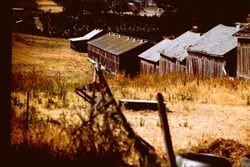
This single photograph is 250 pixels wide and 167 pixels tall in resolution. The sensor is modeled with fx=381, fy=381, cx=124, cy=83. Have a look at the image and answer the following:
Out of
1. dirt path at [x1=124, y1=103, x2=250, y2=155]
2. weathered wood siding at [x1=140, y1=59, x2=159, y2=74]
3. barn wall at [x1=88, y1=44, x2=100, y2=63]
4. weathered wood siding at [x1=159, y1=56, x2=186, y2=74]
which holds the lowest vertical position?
barn wall at [x1=88, y1=44, x2=100, y2=63]

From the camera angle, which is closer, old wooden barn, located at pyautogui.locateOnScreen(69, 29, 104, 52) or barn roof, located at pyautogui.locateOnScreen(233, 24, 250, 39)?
barn roof, located at pyautogui.locateOnScreen(233, 24, 250, 39)

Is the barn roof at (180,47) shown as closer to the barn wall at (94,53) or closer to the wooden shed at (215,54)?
the wooden shed at (215,54)

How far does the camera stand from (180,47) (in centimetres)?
3225

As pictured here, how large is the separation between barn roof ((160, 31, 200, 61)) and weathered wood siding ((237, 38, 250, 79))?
245 inches

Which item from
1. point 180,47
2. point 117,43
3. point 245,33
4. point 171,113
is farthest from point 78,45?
point 171,113

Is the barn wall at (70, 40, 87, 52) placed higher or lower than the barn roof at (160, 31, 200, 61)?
lower

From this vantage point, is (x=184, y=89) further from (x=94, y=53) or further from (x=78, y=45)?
(x=78, y=45)

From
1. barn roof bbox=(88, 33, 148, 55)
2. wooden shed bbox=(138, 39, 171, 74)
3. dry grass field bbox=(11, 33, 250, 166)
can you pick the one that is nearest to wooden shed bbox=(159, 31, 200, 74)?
wooden shed bbox=(138, 39, 171, 74)

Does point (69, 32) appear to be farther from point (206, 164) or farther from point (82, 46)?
point (206, 164)

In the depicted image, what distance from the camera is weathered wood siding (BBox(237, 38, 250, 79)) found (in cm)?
2415

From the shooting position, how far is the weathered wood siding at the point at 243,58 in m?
24.1

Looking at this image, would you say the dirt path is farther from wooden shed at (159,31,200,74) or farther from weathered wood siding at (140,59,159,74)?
weathered wood siding at (140,59,159,74)

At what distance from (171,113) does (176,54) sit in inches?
721

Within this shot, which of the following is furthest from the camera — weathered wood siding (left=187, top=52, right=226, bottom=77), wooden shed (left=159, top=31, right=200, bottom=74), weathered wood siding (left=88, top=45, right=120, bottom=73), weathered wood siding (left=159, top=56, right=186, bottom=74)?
weathered wood siding (left=88, top=45, right=120, bottom=73)
